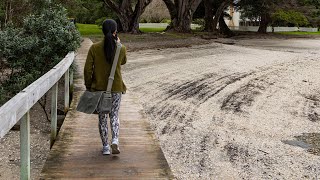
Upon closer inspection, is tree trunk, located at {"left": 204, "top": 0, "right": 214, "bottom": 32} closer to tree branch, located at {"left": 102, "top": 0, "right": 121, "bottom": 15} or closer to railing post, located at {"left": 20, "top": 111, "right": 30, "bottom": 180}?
tree branch, located at {"left": 102, "top": 0, "right": 121, "bottom": 15}

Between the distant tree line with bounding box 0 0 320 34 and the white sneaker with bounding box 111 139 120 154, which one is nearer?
the white sneaker with bounding box 111 139 120 154

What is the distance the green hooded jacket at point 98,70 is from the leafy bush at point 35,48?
5.04 meters

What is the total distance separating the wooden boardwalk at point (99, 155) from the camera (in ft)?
15.7

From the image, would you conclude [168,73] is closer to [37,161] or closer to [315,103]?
[315,103]

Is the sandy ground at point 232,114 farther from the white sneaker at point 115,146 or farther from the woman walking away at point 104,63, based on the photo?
the woman walking away at point 104,63

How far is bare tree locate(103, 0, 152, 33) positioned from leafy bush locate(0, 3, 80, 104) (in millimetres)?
22551

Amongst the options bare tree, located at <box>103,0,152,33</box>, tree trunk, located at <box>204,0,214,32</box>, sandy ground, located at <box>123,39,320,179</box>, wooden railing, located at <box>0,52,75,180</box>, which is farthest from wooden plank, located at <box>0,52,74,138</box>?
tree trunk, located at <box>204,0,214,32</box>

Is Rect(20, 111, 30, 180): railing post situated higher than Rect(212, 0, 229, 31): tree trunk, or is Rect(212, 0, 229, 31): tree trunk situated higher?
Rect(212, 0, 229, 31): tree trunk

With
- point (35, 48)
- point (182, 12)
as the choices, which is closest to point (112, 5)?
point (182, 12)

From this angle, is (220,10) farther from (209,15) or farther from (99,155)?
(99,155)

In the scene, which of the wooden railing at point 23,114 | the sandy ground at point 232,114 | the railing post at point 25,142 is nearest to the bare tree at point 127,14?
the sandy ground at point 232,114

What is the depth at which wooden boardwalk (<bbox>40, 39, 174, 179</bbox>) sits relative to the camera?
477 cm

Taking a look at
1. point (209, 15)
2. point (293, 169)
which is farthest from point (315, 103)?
point (209, 15)

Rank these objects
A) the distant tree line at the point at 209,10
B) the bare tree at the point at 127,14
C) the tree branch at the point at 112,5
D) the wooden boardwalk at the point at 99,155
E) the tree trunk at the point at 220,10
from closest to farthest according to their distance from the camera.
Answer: the wooden boardwalk at the point at 99,155 < the tree branch at the point at 112,5 < the bare tree at the point at 127,14 < the distant tree line at the point at 209,10 < the tree trunk at the point at 220,10
